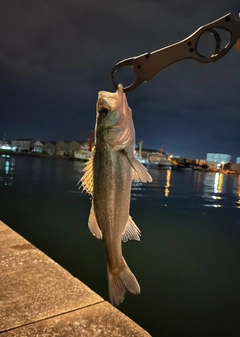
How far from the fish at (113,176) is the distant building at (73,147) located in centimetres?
16479

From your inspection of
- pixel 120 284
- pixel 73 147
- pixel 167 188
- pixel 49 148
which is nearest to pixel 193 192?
pixel 167 188

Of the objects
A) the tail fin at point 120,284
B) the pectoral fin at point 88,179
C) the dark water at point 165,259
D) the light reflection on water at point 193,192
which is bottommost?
the light reflection on water at point 193,192

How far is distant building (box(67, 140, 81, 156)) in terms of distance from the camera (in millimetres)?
168675

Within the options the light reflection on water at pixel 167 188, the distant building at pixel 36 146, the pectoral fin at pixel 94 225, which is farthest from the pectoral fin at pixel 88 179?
the distant building at pixel 36 146

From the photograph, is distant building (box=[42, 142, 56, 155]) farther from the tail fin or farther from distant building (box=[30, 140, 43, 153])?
the tail fin

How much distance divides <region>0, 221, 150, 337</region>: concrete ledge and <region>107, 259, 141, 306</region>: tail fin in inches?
44.5

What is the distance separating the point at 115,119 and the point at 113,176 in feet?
1.48

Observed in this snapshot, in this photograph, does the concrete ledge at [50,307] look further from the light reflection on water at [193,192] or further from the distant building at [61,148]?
the distant building at [61,148]

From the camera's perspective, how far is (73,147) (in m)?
173

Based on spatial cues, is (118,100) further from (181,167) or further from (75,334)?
Answer: (181,167)

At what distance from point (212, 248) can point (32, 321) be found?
13.2 metres

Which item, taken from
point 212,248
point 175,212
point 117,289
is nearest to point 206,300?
point 212,248

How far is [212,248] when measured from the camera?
49.6ft

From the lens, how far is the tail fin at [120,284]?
243 centimetres
